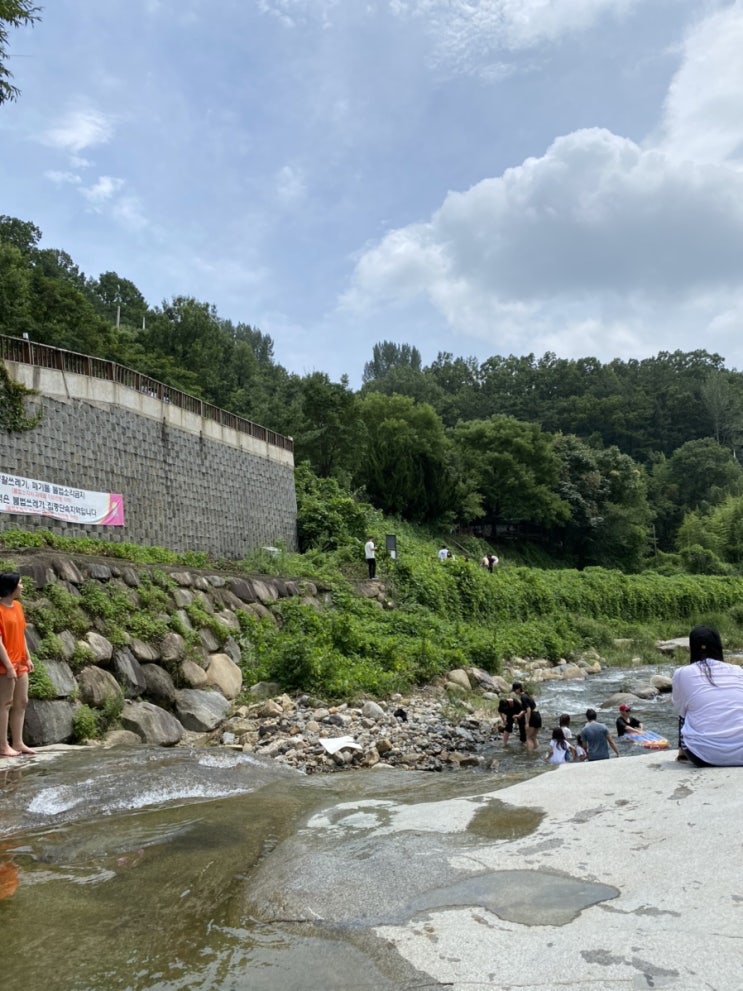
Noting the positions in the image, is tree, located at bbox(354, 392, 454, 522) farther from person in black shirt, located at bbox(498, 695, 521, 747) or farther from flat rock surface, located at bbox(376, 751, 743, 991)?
flat rock surface, located at bbox(376, 751, 743, 991)

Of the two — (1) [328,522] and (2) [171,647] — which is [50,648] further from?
(1) [328,522]

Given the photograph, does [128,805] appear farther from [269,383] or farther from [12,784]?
[269,383]

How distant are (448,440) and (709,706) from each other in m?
38.2

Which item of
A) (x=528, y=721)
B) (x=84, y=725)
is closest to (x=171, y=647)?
(x=84, y=725)

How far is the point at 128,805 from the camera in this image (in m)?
5.47

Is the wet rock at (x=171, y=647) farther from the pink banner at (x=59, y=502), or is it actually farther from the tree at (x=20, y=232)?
the tree at (x=20, y=232)

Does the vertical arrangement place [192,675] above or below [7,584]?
below

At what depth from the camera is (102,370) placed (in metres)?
16.5

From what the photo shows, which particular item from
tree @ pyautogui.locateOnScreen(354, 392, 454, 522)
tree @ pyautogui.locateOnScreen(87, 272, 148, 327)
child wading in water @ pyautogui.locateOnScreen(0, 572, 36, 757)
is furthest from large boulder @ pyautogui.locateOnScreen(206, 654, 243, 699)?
tree @ pyautogui.locateOnScreen(87, 272, 148, 327)

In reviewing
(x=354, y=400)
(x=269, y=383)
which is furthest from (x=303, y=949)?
(x=269, y=383)

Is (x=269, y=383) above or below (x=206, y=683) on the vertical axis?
above

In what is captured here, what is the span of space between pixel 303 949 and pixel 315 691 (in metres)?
9.82

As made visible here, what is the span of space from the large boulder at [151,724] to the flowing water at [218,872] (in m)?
2.62

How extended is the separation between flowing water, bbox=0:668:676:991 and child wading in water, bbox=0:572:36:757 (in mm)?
392
